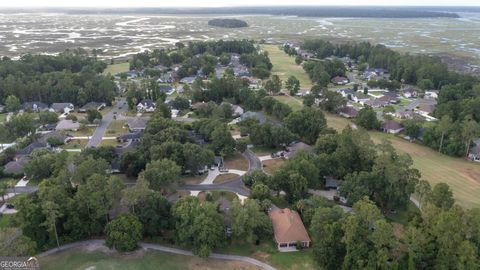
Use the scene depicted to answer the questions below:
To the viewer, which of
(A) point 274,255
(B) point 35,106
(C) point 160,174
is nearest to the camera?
(A) point 274,255

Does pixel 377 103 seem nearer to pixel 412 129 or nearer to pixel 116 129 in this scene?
pixel 412 129

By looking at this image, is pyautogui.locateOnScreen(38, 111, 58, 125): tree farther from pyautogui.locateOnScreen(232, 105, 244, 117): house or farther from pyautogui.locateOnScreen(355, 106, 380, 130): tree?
pyautogui.locateOnScreen(355, 106, 380, 130): tree

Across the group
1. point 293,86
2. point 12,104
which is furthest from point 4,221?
point 293,86

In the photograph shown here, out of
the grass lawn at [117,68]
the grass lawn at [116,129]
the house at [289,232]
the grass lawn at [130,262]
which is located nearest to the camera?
the grass lawn at [130,262]

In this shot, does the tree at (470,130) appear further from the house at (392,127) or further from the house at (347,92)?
the house at (347,92)

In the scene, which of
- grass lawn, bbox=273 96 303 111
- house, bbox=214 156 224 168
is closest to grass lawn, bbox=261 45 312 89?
grass lawn, bbox=273 96 303 111

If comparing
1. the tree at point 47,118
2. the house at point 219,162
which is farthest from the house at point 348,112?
the tree at point 47,118
